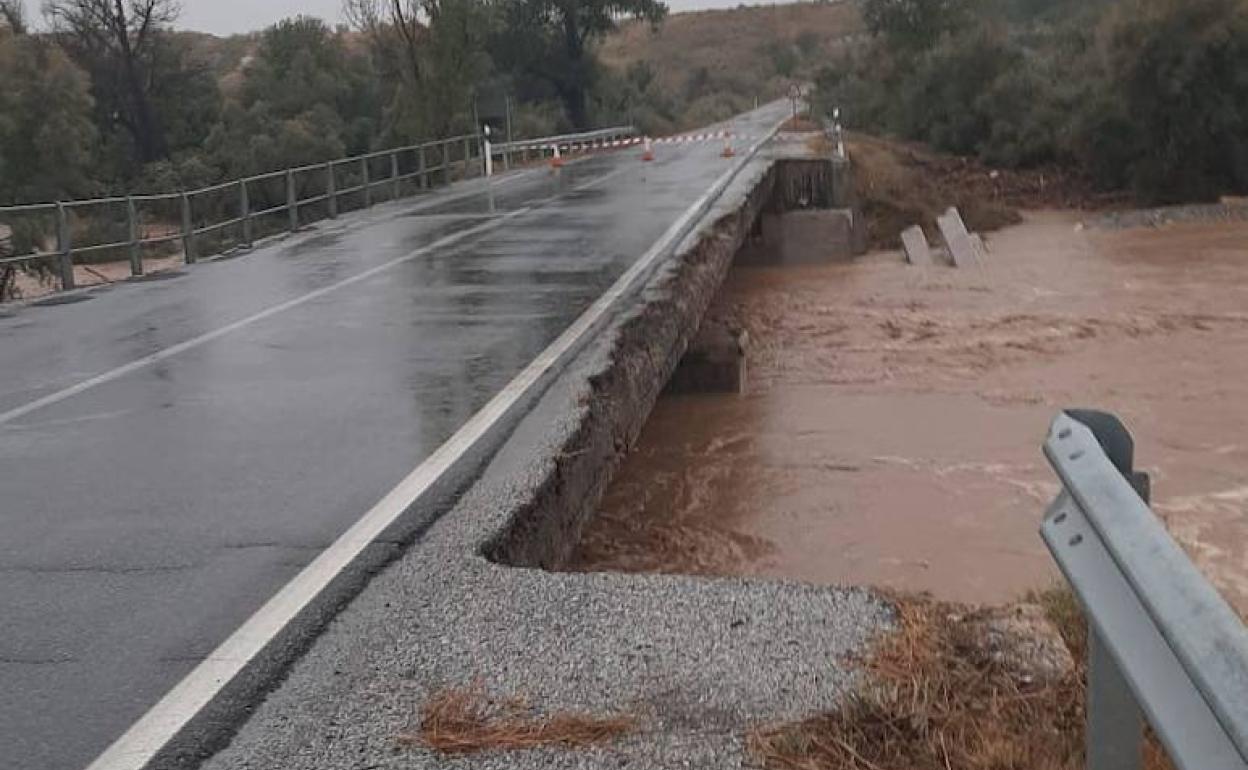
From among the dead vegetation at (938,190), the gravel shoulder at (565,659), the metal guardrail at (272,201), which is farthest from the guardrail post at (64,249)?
the dead vegetation at (938,190)

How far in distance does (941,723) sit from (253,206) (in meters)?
39.1

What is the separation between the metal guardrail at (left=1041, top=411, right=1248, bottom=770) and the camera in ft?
7.51

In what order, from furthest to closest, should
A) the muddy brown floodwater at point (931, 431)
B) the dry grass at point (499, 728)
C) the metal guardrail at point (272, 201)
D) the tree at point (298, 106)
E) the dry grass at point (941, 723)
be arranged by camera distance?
the tree at point (298, 106) → the metal guardrail at point (272, 201) → the muddy brown floodwater at point (931, 431) → the dry grass at point (499, 728) → the dry grass at point (941, 723)

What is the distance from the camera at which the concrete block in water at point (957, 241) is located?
1104 inches

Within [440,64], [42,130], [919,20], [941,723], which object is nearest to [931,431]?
[941,723]

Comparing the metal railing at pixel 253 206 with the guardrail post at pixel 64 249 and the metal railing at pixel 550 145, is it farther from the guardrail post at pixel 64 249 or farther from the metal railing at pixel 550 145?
the metal railing at pixel 550 145

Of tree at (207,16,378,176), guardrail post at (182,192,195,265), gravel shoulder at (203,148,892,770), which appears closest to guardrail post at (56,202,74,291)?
guardrail post at (182,192,195,265)

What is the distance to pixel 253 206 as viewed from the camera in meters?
40.7

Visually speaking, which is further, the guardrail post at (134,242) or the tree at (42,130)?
the tree at (42,130)

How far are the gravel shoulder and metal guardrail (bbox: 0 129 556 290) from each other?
1251 centimetres

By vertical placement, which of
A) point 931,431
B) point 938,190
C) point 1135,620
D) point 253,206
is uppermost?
point 1135,620

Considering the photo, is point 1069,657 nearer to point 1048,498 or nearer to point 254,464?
point 254,464

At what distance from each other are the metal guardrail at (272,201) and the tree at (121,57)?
346 centimetres

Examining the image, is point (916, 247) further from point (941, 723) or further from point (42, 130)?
point (42, 130)
